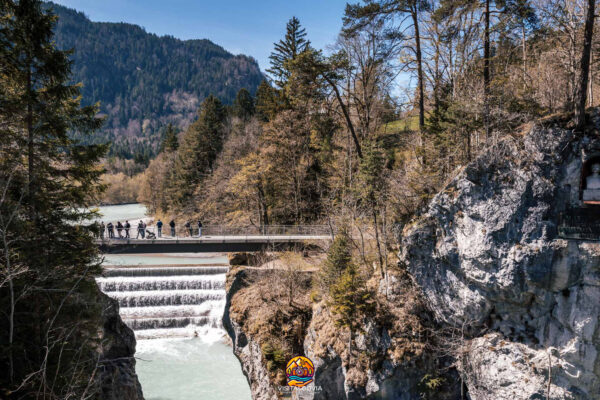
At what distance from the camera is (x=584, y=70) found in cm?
1030

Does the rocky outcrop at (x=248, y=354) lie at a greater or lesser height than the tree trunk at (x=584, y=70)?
lesser

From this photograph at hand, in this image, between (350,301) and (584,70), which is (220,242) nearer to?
(350,301)

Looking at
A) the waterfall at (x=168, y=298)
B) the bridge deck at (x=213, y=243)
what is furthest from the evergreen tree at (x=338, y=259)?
the waterfall at (x=168, y=298)

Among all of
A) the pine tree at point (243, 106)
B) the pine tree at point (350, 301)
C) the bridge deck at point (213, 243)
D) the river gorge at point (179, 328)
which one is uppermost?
the pine tree at point (243, 106)

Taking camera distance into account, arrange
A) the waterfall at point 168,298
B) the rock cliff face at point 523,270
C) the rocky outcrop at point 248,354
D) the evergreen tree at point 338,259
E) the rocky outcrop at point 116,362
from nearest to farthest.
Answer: the rock cliff face at point 523,270 < the rocky outcrop at point 116,362 < the evergreen tree at point 338,259 < the rocky outcrop at point 248,354 < the waterfall at point 168,298

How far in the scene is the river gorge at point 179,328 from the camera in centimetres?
1812

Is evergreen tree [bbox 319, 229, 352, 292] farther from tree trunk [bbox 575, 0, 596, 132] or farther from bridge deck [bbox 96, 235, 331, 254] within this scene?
tree trunk [bbox 575, 0, 596, 132]

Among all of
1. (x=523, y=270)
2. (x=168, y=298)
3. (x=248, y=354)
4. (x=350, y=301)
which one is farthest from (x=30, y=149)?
(x=523, y=270)

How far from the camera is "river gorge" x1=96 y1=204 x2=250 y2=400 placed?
59.5 feet

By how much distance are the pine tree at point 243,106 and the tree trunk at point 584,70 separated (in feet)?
125

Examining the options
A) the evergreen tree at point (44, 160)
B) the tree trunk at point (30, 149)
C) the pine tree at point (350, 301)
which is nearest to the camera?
the evergreen tree at point (44, 160)

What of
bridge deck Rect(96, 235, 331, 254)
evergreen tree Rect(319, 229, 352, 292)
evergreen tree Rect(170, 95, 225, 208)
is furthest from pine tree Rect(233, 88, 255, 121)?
evergreen tree Rect(319, 229, 352, 292)

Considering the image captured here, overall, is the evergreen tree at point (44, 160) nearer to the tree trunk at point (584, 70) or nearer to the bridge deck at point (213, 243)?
the bridge deck at point (213, 243)

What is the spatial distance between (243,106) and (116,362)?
3831 cm
